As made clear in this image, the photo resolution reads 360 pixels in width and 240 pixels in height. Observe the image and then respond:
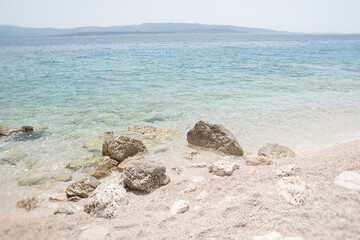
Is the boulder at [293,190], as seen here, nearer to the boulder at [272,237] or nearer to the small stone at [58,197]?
the boulder at [272,237]

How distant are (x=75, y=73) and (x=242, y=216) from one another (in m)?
21.3

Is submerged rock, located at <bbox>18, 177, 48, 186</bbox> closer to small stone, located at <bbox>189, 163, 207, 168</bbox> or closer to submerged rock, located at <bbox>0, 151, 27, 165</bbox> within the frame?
submerged rock, located at <bbox>0, 151, 27, 165</bbox>

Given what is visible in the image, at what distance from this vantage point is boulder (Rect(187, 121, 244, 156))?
22.8 feet

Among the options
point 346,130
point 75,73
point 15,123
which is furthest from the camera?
point 75,73

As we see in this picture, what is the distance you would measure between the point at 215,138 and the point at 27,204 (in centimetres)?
488

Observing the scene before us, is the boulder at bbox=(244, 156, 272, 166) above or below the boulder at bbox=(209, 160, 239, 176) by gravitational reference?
below

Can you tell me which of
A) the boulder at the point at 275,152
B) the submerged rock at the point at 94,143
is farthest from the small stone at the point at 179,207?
the submerged rock at the point at 94,143

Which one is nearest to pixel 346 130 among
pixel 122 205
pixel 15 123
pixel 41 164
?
pixel 122 205

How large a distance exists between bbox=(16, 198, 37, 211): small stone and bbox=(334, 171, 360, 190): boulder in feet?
17.8

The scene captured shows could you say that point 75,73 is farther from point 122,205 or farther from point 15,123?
point 122,205

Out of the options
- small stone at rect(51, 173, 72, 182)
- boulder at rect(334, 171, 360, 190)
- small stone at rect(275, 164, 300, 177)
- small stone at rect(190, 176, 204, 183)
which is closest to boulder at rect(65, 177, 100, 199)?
small stone at rect(51, 173, 72, 182)

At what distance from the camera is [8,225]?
159 inches

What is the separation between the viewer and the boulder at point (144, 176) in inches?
199

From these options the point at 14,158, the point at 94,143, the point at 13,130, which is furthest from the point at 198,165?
the point at 13,130
